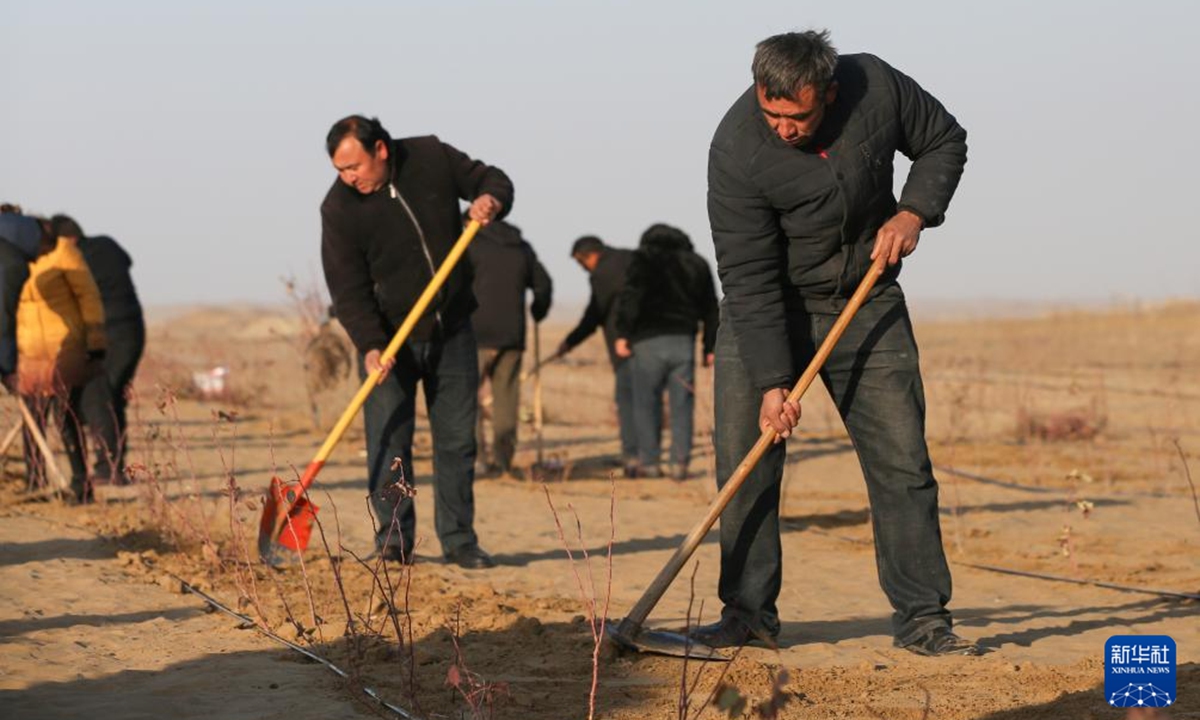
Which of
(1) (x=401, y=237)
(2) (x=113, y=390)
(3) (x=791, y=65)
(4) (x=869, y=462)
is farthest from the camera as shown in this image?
(2) (x=113, y=390)

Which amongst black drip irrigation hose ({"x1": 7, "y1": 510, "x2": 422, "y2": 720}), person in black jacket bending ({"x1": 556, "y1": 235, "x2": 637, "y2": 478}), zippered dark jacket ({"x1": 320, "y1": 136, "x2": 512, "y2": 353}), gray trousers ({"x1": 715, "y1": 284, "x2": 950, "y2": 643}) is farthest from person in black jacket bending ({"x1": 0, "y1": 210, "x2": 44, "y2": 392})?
gray trousers ({"x1": 715, "y1": 284, "x2": 950, "y2": 643})

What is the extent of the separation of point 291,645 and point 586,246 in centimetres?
783

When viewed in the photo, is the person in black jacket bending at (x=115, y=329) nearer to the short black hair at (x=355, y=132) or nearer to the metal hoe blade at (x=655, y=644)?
the short black hair at (x=355, y=132)

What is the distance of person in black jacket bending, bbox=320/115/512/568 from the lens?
7480 millimetres

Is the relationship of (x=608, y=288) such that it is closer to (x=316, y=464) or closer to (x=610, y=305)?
(x=610, y=305)

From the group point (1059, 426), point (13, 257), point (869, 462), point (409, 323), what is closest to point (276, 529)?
point (409, 323)

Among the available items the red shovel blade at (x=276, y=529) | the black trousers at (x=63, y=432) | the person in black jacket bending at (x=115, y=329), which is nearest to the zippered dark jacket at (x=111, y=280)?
the person in black jacket bending at (x=115, y=329)

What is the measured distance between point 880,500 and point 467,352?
8.87 feet

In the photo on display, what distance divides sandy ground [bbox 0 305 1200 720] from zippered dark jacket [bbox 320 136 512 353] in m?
0.91

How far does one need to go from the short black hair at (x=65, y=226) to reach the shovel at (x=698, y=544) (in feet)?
19.6

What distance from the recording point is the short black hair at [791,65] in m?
5.07

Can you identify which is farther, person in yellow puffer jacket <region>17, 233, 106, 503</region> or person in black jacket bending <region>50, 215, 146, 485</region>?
person in black jacket bending <region>50, 215, 146, 485</region>

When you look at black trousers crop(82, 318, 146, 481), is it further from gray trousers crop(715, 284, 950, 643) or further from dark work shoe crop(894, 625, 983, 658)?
dark work shoe crop(894, 625, 983, 658)

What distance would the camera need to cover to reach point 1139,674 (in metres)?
4.36
